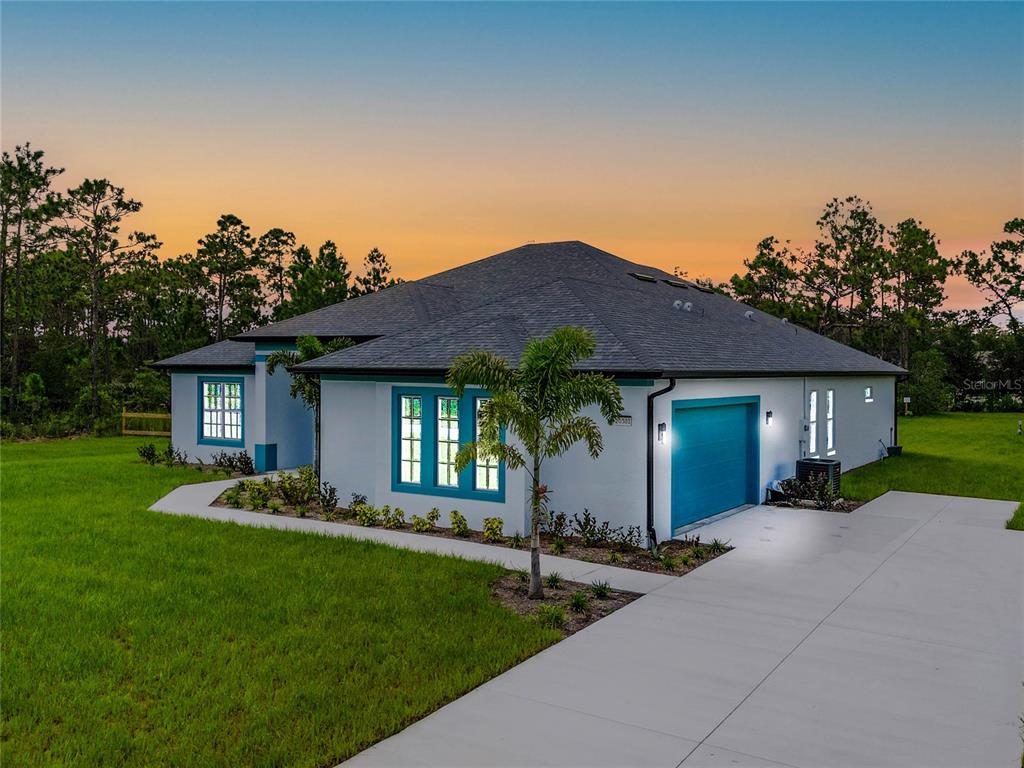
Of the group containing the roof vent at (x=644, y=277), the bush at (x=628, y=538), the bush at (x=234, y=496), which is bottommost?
the bush at (x=234, y=496)

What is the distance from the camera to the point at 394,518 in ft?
38.3

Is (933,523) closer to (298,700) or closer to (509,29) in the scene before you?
(298,700)

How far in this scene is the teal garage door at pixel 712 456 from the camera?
11008mm

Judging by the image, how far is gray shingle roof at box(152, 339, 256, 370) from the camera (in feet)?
61.4

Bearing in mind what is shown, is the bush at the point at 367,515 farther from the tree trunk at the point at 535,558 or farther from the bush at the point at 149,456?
the bush at the point at 149,456

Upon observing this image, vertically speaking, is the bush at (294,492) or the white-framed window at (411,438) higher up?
the white-framed window at (411,438)

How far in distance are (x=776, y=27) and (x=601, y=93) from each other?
437 centimetres

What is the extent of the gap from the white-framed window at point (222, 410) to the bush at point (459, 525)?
33.9ft

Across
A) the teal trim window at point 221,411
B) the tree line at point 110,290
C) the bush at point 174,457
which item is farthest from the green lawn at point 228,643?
the tree line at point 110,290

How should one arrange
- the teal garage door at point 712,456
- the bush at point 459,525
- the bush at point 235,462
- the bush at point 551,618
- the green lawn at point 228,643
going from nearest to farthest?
1. the green lawn at point 228,643
2. the bush at point 551,618
3. the bush at point 459,525
4. the teal garage door at point 712,456
5. the bush at point 235,462

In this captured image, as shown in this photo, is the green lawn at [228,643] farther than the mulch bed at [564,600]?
No

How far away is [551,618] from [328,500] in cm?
724

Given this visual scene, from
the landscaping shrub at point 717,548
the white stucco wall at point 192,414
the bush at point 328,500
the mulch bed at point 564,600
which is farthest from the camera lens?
the white stucco wall at point 192,414

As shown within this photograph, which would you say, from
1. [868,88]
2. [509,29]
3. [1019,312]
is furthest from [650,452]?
[1019,312]
